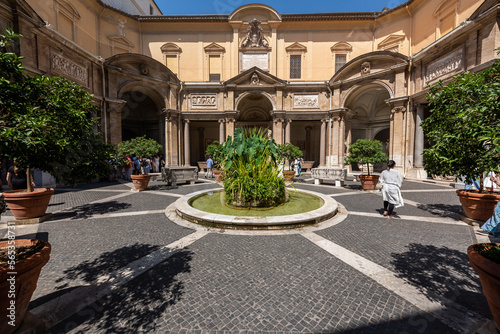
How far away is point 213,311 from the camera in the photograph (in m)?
2.39

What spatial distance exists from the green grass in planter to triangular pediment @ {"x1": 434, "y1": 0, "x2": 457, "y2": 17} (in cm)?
2274

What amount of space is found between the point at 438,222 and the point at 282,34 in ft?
73.4

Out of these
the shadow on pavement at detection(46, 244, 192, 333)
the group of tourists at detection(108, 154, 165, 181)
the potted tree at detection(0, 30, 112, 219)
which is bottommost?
the shadow on pavement at detection(46, 244, 192, 333)

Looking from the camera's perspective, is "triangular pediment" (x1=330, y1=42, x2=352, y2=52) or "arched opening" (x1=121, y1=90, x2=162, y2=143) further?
"arched opening" (x1=121, y1=90, x2=162, y2=143)

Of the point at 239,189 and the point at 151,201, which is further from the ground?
the point at 239,189

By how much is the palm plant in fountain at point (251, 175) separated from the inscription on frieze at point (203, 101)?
47.0 feet

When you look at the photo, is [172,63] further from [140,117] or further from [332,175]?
[332,175]

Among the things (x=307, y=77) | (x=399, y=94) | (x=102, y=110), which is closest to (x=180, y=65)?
(x=102, y=110)

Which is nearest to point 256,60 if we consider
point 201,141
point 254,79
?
point 254,79

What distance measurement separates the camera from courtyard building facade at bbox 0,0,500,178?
15.1m

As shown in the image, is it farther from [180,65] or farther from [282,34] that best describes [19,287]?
[282,34]

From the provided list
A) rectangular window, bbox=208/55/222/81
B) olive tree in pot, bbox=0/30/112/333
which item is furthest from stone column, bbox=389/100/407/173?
Result: olive tree in pot, bbox=0/30/112/333

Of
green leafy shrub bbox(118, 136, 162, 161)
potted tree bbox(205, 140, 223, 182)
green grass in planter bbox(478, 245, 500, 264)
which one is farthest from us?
green leafy shrub bbox(118, 136, 162, 161)

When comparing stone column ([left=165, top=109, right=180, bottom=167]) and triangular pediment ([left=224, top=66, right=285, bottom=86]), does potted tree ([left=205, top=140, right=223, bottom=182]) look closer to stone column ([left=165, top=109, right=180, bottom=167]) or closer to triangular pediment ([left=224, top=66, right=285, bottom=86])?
stone column ([left=165, top=109, right=180, bottom=167])
